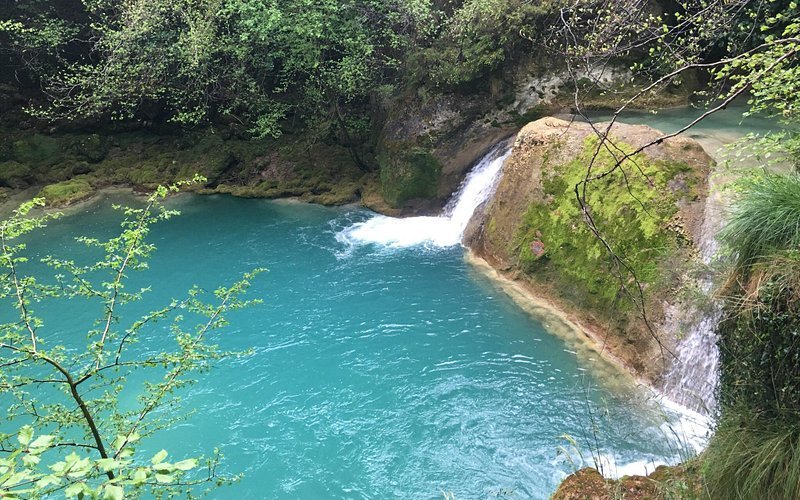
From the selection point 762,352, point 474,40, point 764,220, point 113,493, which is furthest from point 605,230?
point 113,493

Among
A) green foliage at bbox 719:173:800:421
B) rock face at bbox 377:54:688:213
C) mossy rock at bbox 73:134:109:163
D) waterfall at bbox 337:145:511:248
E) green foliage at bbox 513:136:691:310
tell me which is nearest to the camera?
green foliage at bbox 719:173:800:421

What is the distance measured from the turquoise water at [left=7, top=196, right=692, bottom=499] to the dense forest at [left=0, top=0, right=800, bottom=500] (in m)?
0.87

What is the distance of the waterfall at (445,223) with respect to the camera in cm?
1345

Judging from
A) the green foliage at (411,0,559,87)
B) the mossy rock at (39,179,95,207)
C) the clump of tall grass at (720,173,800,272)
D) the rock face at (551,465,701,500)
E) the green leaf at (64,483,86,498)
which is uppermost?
the green foliage at (411,0,559,87)

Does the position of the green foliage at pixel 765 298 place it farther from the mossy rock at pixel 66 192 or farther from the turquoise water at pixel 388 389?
the mossy rock at pixel 66 192

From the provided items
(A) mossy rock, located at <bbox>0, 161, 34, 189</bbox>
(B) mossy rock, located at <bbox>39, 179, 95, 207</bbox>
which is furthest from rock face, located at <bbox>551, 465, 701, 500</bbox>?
(A) mossy rock, located at <bbox>0, 161, 34, 189</bbox>

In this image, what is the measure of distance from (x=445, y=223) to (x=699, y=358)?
7552 mm

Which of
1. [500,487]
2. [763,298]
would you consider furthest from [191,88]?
[763,298]

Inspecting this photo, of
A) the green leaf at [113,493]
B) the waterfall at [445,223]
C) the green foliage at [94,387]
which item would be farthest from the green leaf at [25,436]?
the waterfall at [445,223]

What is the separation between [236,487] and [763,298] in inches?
238

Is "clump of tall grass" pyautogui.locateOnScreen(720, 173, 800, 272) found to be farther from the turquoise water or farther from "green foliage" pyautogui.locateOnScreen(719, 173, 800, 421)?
the turquoise water

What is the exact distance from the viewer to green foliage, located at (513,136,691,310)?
8.80 m

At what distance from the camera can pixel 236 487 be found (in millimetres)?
6887

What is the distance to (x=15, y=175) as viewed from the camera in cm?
1772
